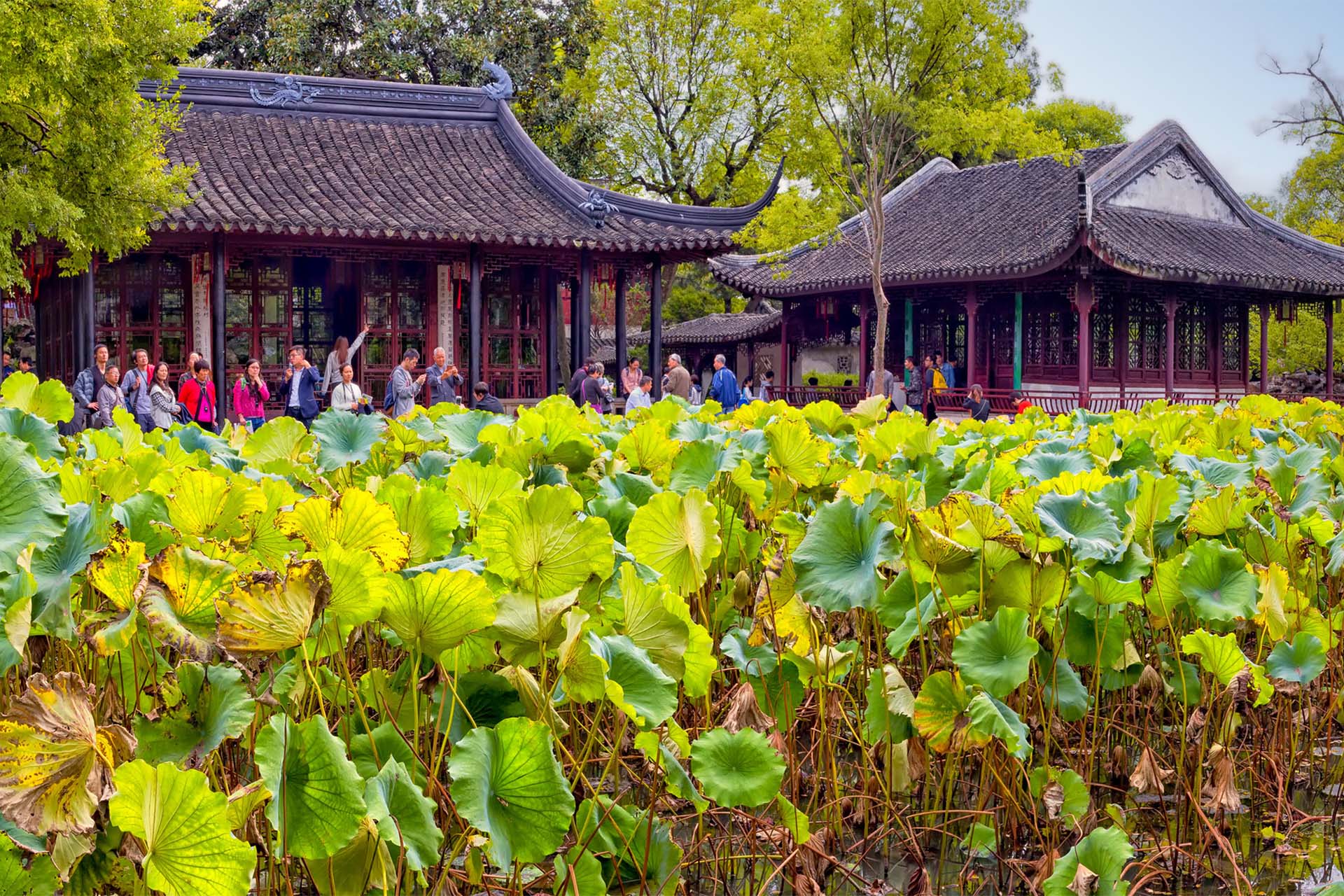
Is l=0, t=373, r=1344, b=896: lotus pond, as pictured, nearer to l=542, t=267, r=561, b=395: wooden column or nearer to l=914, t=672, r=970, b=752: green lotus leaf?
l=914, t=672, r=970, b=752: green lotus leaf

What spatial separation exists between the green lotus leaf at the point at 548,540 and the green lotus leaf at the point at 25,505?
540 millimetres

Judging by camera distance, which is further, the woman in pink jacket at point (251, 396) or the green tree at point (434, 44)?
the green tree at point (434, 44)

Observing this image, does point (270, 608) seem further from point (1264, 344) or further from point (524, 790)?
point (1264, 344)

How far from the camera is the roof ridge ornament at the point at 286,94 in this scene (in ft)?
53.1

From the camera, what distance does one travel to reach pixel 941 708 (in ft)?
7.06

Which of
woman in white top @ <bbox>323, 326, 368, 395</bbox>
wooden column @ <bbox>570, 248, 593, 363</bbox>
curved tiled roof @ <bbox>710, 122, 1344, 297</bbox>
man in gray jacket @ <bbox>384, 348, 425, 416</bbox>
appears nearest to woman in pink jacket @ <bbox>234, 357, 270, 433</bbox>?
woman in white top @ <bbox>323, 326, 368, 395</bbox>

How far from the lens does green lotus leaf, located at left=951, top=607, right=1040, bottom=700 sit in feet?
6.70

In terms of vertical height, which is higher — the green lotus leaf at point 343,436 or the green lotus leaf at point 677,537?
the green lotus leaf at point 343,436

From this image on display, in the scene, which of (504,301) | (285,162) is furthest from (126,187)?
(504,301)

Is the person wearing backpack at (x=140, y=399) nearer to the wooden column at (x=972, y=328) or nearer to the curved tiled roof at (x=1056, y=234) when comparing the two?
the curved tiled roof at (x=1056, y=234)

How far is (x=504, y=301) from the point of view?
1581 centimetres

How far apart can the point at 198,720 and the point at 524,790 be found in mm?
444

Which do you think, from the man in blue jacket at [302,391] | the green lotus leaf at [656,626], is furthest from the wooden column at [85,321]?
the green lotus leaf at [656,626]

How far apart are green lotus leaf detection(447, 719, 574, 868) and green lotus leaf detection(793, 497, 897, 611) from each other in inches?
28.3
